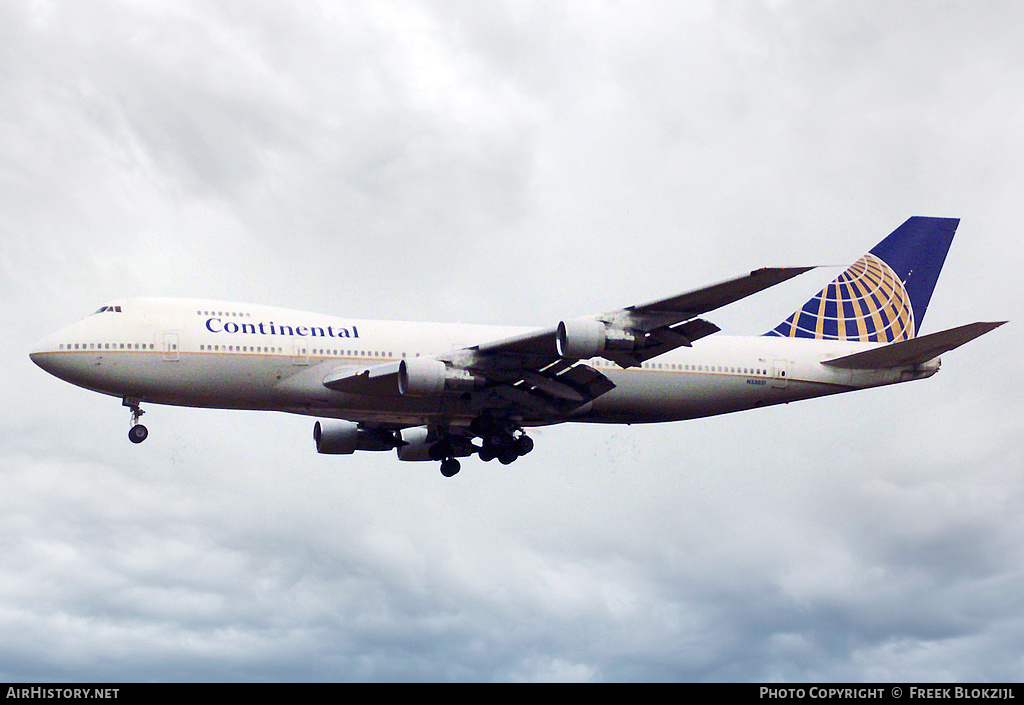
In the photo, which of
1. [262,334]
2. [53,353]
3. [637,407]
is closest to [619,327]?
[637,407]

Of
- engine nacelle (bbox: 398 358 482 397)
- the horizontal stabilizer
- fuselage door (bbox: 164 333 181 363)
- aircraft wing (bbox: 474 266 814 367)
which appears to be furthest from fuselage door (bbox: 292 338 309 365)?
the horizontal stabilizer

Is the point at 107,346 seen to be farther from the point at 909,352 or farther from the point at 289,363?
the point at 909,352

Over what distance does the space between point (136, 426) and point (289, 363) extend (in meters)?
5.57

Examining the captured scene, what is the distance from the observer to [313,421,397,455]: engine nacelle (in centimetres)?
4550

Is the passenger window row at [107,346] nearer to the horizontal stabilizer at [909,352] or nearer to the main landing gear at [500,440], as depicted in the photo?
the main landing gear at [500,440]

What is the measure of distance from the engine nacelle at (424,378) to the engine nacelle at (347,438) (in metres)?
8.32

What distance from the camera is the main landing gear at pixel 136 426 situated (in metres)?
38.5

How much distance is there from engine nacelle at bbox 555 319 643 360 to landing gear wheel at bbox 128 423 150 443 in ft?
47.0

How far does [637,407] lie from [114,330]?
18.6 metres

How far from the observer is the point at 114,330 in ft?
124

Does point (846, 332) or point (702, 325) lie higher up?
point (846, 332)

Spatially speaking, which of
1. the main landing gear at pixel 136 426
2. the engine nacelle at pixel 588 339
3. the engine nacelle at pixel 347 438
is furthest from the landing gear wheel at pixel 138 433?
the engine nacelle at pixel 588 339
